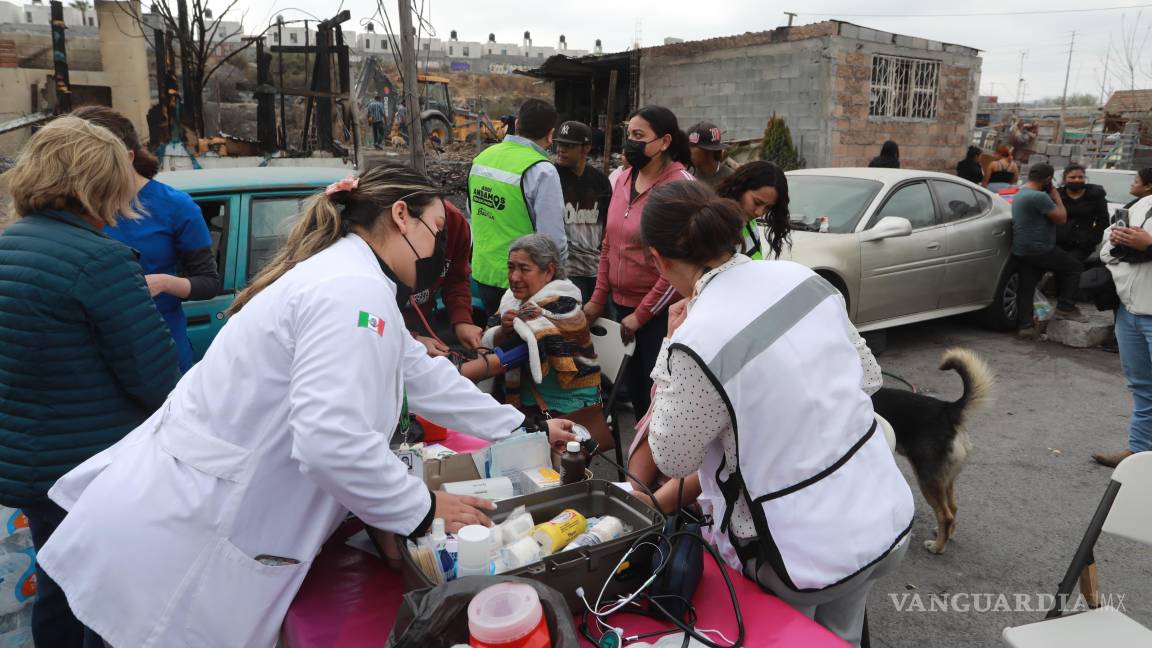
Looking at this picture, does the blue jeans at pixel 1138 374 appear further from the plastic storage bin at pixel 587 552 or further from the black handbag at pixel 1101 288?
the plastic storage bin at pixel 587 552

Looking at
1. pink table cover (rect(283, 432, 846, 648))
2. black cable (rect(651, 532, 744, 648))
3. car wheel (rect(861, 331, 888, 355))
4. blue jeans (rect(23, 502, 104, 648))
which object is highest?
black cable (rect(651, 532, 744, 648))

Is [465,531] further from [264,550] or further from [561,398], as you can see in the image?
[561,398]

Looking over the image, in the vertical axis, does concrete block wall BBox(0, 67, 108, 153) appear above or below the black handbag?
above

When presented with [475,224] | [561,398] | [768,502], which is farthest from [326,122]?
[768,502]

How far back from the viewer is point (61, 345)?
2.11 m

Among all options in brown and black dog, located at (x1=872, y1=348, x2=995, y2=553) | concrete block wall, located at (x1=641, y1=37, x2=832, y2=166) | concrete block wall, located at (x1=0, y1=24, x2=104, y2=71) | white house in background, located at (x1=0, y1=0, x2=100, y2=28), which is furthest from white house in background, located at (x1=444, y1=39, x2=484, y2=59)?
brown and black dog, located at (x1=872, y1=348, x2=995, y2=553)

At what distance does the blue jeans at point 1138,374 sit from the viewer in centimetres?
415

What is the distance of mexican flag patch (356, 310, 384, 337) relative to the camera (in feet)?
A: 4.90

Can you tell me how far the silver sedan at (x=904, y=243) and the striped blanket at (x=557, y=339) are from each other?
2.75 meters

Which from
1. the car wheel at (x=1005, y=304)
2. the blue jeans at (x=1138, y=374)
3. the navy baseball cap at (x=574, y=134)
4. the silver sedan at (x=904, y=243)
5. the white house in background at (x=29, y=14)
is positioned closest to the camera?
the blue jeans at (x=1138, y=374)

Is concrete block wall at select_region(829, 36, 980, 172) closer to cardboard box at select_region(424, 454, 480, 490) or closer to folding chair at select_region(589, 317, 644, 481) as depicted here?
folding chair at select_region(589, 317, 644, 481)

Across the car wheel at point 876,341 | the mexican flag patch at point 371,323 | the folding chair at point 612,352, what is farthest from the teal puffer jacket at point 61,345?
the car wheel at point 876,341

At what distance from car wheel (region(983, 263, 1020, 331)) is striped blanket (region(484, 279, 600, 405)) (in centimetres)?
560

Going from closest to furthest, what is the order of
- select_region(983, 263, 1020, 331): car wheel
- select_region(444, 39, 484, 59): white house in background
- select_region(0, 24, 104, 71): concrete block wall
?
select_region(983, 263, 1020, 331): car wheel → select_region(0, 24, 104, 71): concrete block wall → select_region(444, 39, 484, 59): white house in background
